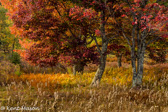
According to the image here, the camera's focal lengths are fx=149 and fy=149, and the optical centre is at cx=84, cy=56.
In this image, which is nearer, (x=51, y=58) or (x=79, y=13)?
(x=79, y=13)

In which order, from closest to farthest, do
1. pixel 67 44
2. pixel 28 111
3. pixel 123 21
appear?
1. pixel 28 111
2. pixel 67 44
3. pixel 123 21

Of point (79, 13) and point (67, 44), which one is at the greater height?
point (79, 13)

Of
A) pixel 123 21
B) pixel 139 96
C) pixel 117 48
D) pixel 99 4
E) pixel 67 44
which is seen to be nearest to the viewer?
pixel 139 96

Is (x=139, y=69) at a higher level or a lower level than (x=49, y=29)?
lower

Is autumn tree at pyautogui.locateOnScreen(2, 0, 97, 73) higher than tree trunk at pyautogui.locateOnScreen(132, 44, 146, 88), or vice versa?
autumn tree at pyautogui.locateOnScreen(2, 0, 97, 73)

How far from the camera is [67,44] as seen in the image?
266 inches

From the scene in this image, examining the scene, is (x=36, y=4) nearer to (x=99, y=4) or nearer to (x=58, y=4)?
(x=58, y=4)

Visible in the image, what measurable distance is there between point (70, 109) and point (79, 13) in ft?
12.3

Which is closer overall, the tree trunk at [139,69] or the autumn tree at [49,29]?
the autumn tree at [49,29]

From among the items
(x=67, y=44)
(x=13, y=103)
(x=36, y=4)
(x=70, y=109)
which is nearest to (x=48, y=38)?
(x=67, y=44)

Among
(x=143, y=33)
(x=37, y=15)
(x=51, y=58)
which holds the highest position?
(x=37, y=15)

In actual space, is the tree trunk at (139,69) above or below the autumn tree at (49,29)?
below

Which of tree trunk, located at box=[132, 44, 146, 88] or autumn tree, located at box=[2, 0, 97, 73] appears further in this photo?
tree trunk, located at box=[132, 44, 146, 88]

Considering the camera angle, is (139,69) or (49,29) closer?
(49,29)
